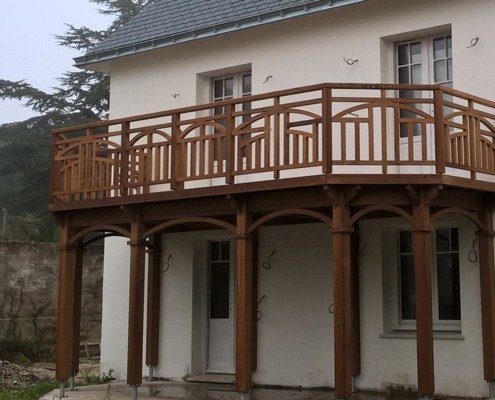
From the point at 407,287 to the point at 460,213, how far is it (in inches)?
85.5

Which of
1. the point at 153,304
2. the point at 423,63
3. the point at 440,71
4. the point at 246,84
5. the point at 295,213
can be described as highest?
the point at 246,84

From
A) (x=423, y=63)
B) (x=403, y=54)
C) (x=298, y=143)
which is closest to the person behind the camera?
(x=298, y=143)

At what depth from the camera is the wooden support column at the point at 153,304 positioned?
14.7 meters

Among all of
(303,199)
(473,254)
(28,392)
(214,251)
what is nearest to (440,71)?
(473,254)

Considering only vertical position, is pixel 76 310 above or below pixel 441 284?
below

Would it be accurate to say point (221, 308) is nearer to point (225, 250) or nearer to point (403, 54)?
point (225, 250)

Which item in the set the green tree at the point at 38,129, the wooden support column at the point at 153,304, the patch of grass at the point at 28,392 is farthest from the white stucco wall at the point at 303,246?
the green tree at the point at 38,129

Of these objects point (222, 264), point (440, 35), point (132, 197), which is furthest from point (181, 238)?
point (440, 35)

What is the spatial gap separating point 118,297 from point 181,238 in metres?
1.77

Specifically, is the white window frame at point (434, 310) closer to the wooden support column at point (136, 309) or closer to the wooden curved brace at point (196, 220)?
the wooden curved brace at point (196, 220)

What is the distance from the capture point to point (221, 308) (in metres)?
14.8

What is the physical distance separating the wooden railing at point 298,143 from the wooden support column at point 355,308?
3.79 ft

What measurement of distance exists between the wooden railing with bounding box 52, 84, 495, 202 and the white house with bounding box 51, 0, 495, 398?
3 cm

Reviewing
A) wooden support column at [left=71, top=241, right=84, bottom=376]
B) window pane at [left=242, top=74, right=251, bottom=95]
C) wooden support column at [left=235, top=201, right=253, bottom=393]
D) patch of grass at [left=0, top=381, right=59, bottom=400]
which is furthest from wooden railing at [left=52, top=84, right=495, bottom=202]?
patch of grass at [left=0, top=381, right=59, bottom=400]
